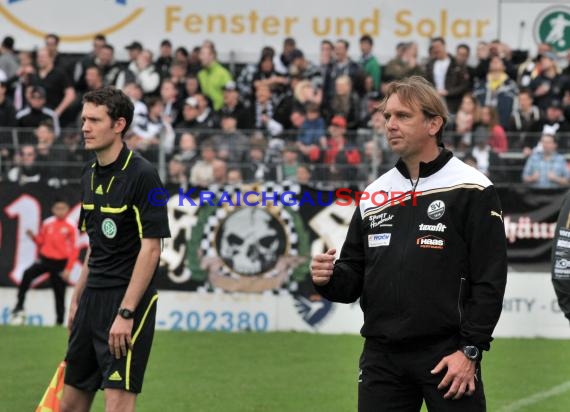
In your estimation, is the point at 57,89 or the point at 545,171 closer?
the point at 545,171

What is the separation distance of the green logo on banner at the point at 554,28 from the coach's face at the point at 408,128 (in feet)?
58.6

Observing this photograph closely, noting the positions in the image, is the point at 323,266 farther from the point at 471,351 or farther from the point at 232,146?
the point at 232,146

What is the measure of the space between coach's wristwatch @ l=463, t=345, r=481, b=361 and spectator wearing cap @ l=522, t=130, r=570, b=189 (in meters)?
10.9

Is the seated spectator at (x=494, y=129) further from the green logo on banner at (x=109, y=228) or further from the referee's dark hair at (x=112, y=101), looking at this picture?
the green logo on banner at (x=109, y=228)

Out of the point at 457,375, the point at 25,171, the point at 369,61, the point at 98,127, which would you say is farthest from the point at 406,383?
the point at 369,61

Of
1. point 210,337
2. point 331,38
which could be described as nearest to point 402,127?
point 210,337

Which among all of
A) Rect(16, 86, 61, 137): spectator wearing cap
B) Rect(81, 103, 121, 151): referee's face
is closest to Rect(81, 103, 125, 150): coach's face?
Rect(81, 103, 121, 151): referee's face

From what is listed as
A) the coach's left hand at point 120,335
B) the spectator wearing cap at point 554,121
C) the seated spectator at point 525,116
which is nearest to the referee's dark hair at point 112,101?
the coach's left hand at point 120,335

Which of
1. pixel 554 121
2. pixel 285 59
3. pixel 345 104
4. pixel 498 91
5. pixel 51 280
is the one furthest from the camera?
pixel 285 59

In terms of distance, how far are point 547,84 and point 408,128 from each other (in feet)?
49.4

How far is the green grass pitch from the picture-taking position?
35.0 feet

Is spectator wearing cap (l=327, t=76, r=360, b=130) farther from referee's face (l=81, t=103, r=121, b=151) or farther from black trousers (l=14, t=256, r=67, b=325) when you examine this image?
referee's face (l=81, t=103, r=121, b=151)

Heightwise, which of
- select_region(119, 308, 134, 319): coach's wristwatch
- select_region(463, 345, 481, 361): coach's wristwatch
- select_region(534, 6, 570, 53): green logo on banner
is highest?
select_region(534, 6, 570, 53): green logo on banner

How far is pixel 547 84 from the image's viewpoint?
20.0 meters
